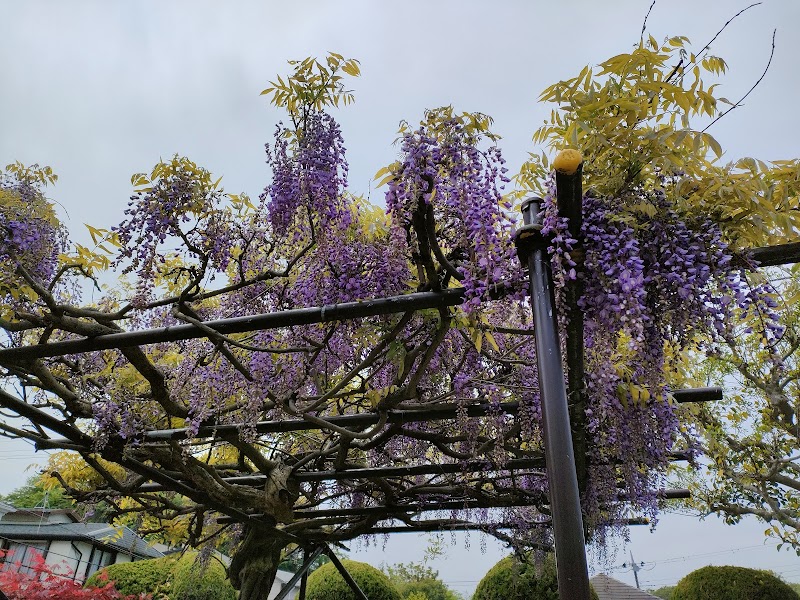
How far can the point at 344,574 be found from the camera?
21.4ft

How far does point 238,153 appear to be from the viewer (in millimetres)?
4141

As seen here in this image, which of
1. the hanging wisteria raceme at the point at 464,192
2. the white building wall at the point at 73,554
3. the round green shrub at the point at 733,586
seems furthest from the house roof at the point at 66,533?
the hanging wisteria raceme at the point at 464,192

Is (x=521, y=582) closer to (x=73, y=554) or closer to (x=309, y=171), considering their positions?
(x=309, y=171)

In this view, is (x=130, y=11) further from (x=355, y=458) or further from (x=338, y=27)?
(x=355, y=458)

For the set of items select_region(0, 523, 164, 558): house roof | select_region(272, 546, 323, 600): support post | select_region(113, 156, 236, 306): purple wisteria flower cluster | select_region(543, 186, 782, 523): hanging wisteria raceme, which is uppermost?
select_region(0, 523, 164, 558): house roof

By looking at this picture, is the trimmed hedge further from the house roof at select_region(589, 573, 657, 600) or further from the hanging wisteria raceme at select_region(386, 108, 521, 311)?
the hanging wisteria raceme at select_region(386, 108, 521, 311)

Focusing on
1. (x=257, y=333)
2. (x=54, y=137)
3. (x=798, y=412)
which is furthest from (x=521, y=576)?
(x=54, y=137)

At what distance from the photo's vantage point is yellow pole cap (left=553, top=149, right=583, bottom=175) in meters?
1.67

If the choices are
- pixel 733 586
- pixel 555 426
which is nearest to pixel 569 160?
pixel 555 426

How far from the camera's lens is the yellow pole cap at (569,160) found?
167 centimetres

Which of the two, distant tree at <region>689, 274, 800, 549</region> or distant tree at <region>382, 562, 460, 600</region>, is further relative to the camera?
distant tree at <region>382, 562, 460, 600</region>

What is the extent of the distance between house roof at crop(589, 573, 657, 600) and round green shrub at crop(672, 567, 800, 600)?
162 centimetres

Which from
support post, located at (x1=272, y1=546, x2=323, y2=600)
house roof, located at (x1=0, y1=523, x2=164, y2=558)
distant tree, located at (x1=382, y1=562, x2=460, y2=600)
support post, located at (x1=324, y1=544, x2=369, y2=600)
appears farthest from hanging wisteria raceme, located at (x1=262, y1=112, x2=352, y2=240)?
house roof, located at (x1=0, y1=523, x2=164, y2=558)

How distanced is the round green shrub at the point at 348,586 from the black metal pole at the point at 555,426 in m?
6.52
